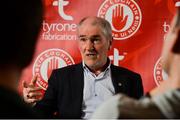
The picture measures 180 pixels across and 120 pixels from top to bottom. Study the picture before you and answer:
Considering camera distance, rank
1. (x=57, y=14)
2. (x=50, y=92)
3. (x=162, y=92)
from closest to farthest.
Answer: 1. (x=162, y=92)
2. (x=50, y=92)
3. (x=57, y=14)

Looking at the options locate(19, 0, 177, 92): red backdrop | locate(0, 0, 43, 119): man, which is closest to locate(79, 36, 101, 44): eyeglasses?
locate(19, 0, 177, 92): red backdrop

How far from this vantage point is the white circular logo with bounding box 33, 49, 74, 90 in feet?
9.89

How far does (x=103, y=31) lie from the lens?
8.63ft

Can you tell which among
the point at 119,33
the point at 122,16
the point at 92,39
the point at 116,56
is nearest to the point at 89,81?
the point at 92,39

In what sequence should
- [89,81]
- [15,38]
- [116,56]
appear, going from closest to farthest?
[15,38] < [89,81] < [116,56]

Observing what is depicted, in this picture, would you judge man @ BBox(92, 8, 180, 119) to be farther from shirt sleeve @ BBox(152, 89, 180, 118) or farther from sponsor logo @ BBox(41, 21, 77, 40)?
sponsor logo @ BBox(41, 21, 77, 40)

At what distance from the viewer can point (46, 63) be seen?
119 inches

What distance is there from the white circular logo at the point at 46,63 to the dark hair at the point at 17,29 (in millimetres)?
2355

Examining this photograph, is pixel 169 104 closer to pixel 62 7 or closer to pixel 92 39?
pixel 92 39

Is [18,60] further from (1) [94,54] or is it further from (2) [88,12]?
(2) [88,12]

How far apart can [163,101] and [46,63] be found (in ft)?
7.68

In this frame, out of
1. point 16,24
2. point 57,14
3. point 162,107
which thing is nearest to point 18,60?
point 16,24

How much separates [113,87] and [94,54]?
24cm

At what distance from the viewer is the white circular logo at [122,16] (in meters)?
2.98
